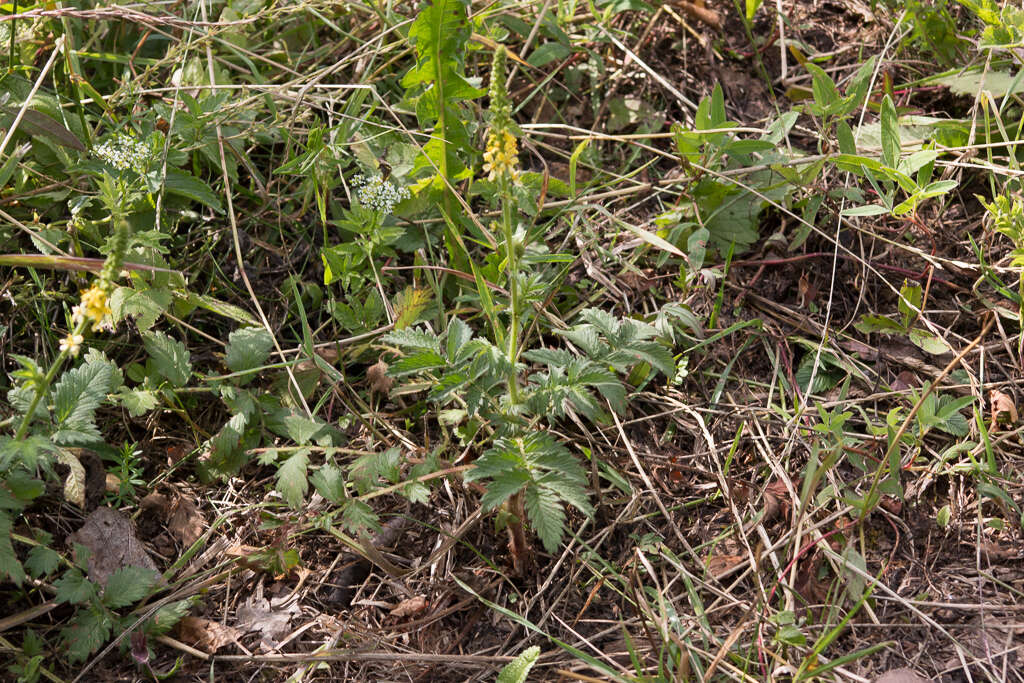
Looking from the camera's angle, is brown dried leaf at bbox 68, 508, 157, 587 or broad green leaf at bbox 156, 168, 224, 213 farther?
broad green leaf at bbox 156, 168, 224, 213

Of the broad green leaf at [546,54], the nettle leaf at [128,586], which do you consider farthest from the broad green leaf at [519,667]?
the broad green leaf at [546,54]

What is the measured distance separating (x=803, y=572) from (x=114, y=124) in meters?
2.42

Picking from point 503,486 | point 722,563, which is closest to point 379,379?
point 503,486

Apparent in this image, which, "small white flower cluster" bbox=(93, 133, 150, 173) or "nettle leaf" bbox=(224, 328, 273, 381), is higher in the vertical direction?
"small white flower cluster" bbox=(93, 133, 150, 173)

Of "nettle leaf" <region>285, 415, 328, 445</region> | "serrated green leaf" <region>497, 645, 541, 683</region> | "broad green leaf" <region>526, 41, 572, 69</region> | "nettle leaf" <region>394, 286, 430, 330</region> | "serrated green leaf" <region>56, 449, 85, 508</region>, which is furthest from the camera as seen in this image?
"broad green leaf" <region>526, 41, 572, 69</region>

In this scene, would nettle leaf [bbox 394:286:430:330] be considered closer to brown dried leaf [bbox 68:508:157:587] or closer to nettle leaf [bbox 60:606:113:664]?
brown dried leaf [bbox 68:508:157:587]

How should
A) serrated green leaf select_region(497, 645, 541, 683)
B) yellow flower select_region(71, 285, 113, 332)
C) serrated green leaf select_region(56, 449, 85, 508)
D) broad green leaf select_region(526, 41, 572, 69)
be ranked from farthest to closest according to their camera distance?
broad green leaf select_region(526, 41, 572, 69), serrated green leaf select_region(56, 449, 85, 508), serrated green leaf select_region(497, 645, 541, 683), yellow flower select_region(71, 285, 113, 332)

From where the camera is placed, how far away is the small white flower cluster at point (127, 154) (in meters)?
2.43

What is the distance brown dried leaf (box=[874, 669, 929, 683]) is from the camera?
196 centimetres

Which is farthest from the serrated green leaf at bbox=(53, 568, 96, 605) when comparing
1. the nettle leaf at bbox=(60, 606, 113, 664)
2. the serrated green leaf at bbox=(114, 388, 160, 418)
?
the serrated green leaf at bbox=(114, 388, 160, 418)

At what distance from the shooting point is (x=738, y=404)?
250 centimetres

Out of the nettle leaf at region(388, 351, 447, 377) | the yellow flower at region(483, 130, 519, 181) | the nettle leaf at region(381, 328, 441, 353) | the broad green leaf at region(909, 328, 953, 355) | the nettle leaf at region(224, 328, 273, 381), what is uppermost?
the yellow flower at region(483, 130, 519, 181)

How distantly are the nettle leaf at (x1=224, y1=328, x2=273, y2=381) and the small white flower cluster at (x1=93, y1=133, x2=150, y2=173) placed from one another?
0.55 meters

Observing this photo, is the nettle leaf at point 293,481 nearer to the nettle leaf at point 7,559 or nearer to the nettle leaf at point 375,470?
the nettle leaf at point 375,470
